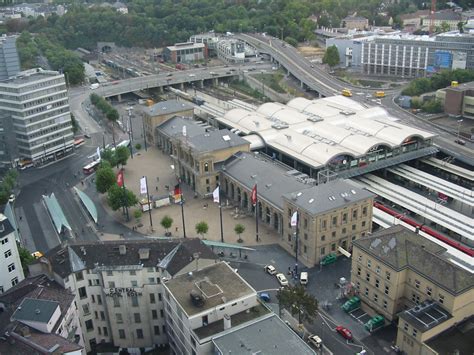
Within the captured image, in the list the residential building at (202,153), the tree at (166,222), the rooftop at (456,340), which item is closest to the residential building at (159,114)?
the residential building at (202,153)

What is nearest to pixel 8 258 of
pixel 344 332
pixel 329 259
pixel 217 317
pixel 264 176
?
pixel 217 317

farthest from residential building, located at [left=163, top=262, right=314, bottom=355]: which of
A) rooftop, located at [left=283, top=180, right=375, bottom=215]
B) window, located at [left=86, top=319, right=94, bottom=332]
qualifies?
rooftop, located at [left=283, top=180, right=375, bottom=215]

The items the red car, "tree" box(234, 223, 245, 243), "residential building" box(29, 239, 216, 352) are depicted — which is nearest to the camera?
"residential building" box(29, 239, 216, 352)

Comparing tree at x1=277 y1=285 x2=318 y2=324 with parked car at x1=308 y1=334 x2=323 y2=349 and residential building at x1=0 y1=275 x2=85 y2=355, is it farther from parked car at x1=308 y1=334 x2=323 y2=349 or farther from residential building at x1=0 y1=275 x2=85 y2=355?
residential building at x1=0 y1=275 x2=85 y2=355

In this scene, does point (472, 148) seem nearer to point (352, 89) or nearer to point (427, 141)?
point (427, 141)

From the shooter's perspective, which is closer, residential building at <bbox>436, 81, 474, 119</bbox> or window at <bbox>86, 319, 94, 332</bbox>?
window at <bbox>86, 319, 94, 332</bbox>

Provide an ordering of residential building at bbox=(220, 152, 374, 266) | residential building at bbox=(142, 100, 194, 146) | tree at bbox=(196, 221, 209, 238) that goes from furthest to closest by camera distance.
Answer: residential building at bbox=(142, 100, 194, 146) → tree at bbox=(196, 221, 209, 238) → residential building at bbox=(220, 152, 374, 266)

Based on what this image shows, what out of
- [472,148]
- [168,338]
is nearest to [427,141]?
[472,148]
